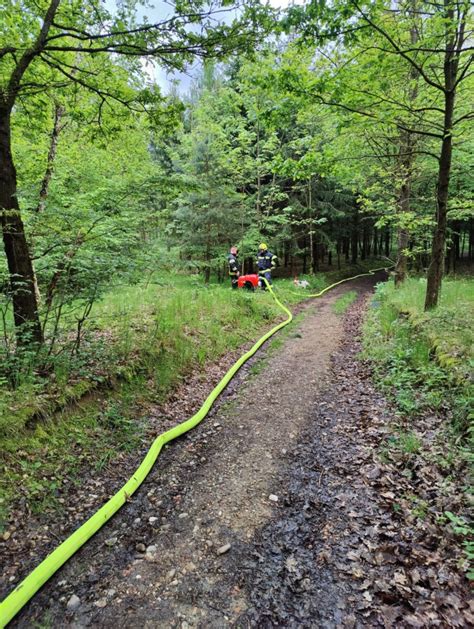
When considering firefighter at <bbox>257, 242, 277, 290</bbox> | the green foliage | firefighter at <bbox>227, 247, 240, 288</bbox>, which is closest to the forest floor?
the green foliage

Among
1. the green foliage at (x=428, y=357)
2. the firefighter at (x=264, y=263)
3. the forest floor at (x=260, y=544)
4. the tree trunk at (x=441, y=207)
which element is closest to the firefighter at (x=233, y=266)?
the firefighter at (x=264, y=263)

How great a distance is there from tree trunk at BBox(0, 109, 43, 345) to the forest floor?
6.96 ft

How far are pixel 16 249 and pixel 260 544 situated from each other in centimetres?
421

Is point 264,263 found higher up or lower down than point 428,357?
higher up

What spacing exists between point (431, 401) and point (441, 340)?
1.35 m

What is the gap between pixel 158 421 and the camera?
4.43 metres

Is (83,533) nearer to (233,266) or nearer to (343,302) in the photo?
(233,266)

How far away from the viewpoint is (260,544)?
103 inches

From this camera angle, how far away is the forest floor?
6.86 feet

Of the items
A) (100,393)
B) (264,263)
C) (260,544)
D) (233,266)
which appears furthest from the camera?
(264,263)

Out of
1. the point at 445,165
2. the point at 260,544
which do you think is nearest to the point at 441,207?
the point at 445,165

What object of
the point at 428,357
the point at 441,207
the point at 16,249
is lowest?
the point at 428,357

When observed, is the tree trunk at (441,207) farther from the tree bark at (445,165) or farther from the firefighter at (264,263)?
the firefighter at (264,263)

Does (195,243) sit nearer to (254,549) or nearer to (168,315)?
(168,315)
